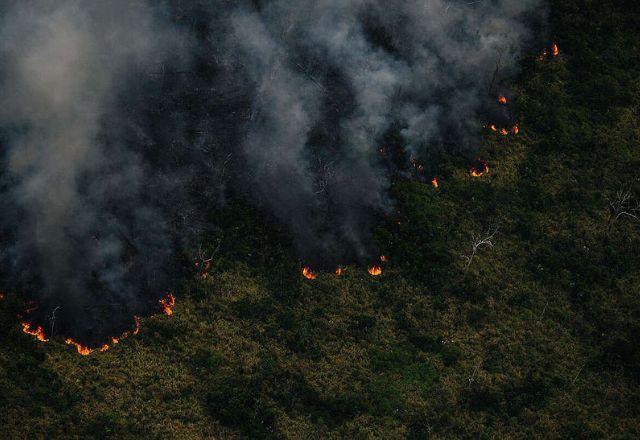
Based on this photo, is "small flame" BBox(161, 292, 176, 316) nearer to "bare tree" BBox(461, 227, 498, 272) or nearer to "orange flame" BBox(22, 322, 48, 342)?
"orange flame" BBox(22, 322, 48, 342)

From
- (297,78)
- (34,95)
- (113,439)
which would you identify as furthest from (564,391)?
(34,95)

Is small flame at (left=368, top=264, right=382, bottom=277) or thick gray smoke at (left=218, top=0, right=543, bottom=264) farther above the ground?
thick gray smoke at (left=218, top=0, right=543, bottom=264)

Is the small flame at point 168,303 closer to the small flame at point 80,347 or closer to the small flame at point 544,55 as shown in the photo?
the small flame at point 80,347

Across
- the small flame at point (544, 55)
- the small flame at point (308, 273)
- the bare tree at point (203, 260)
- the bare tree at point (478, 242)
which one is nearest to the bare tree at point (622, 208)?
the bare tree at point (478, 242)

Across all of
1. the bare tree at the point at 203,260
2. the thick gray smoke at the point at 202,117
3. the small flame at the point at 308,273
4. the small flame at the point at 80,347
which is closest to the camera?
the small flame at the point at 80,347

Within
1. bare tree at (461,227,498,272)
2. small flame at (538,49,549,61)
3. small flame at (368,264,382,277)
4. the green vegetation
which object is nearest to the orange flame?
the green vegetation

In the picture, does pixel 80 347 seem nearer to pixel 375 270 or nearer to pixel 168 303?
pixel 168 303

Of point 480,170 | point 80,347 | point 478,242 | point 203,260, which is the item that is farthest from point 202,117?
point 478,242
